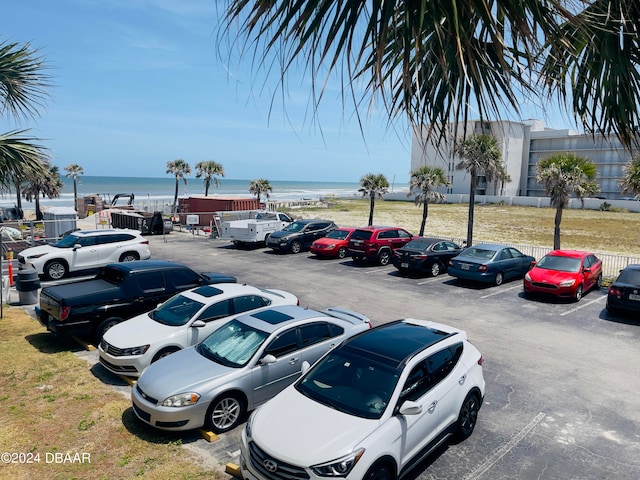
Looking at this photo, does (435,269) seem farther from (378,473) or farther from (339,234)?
(378,473)

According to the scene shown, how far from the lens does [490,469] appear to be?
18.6ft


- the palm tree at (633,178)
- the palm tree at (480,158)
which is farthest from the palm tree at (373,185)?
the palm tree at (633,178)

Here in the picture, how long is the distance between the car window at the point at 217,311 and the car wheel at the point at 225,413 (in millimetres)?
2423

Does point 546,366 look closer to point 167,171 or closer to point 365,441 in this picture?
point 365,441

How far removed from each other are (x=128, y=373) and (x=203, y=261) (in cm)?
1310

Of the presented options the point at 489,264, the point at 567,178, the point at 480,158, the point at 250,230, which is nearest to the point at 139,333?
the point at 489,264

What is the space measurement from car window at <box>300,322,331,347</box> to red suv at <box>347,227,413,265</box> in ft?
40.0

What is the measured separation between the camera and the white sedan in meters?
7.89

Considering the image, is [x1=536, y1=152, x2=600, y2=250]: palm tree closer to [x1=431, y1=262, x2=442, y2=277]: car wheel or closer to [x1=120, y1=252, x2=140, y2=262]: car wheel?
[x1=431, y1=262, x2=442, y2=277]: car wheel

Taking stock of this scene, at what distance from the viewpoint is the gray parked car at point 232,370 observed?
20.3 ft

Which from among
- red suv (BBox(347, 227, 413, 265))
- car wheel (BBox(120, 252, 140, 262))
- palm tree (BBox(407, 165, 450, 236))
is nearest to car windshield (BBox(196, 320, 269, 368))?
car wheel (BBox(120, 252, 140, 262))

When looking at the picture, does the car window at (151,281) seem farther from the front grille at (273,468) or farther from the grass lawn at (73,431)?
the front grille at (273,468)

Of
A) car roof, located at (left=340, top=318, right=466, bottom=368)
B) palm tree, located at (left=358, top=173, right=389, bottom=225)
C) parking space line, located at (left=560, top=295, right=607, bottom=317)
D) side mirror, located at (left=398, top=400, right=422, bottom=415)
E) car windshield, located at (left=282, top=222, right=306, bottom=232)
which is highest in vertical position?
palm tree, located at (left=358, top=173, right=389, bottom=225)

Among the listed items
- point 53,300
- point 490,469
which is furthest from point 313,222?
point 490,469
